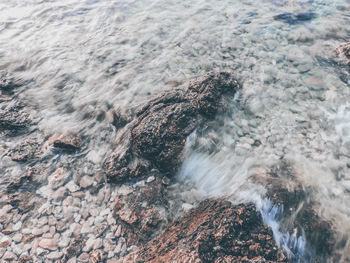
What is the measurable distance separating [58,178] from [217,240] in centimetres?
289

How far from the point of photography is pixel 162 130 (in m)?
4.12

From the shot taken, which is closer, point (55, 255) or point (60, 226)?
point (55, 255)

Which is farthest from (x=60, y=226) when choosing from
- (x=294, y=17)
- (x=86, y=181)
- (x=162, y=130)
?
(x=294, y=17)

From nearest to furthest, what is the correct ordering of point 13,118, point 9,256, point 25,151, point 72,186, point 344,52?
point 9,256 → point 72,186 → point 25,151 → point 13,118 → point 344,52

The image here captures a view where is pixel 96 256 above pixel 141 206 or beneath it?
beneath

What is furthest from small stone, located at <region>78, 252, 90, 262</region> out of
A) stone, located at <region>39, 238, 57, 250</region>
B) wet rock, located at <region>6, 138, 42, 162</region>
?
wet rock, located at <region>6, 138, 42, 162</region>

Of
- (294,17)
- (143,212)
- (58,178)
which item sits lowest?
(143,212)

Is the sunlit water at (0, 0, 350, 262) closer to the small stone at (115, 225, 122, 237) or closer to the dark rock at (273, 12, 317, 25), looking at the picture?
the dark rock at (273, 12, 317, 25)

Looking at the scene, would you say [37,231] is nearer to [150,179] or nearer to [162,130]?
[150,179]

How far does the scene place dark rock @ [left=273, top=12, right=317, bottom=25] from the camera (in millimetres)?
7129

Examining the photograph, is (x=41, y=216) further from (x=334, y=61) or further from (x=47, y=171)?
(x=334, y=61)

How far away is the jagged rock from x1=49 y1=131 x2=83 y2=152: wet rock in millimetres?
2309

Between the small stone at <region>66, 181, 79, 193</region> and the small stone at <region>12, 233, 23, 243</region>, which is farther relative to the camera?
the small stone at <region>66, 181, 79, 193</region>

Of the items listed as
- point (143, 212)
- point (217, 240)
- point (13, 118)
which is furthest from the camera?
point (13, 118)
